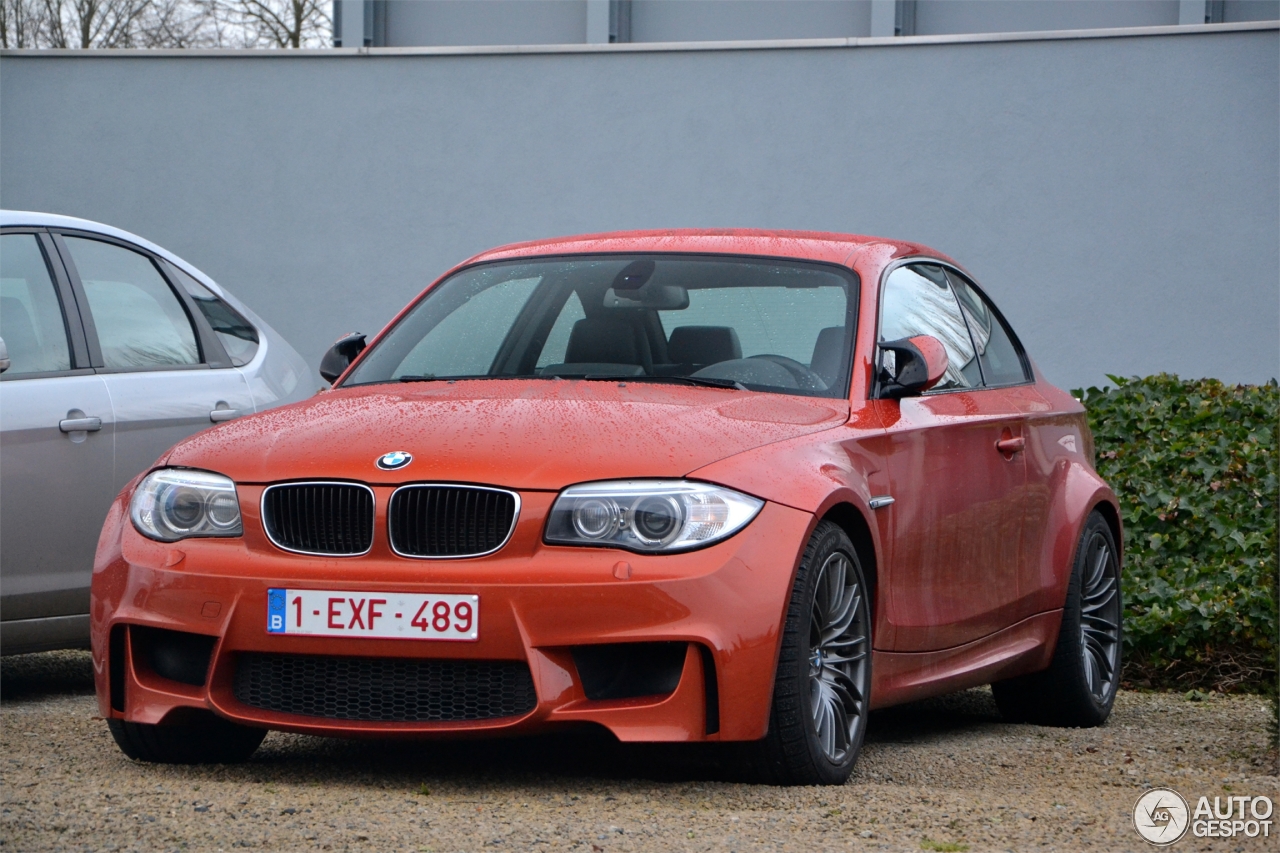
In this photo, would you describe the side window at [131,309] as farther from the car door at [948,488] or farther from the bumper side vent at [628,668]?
the bumper side vent at [628,668]

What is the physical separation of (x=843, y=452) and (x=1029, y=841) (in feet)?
3.83

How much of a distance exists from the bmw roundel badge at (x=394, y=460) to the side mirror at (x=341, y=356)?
1536 millimetres

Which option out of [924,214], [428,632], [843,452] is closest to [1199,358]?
[924,214]

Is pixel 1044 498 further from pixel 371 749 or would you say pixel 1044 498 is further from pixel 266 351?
pixel 266 351

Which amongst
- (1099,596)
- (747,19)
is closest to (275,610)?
(1099,596)

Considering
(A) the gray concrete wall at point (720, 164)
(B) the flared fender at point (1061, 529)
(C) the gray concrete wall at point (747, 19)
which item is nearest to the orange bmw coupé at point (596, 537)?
(B) the flared fender at point (1061, 529)

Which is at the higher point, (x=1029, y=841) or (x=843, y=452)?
(x=843, y=452)

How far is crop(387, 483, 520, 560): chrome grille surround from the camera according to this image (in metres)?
4.09

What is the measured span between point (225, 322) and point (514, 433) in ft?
9.59

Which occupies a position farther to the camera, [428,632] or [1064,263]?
[1064,263]

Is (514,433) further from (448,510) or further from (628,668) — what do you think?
(628,668)

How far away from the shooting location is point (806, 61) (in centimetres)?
1426

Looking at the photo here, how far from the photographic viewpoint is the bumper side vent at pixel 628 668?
412cm

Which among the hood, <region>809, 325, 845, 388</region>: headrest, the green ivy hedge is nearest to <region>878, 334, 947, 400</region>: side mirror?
<region>809, 325, 845, 388</region>: headrest
